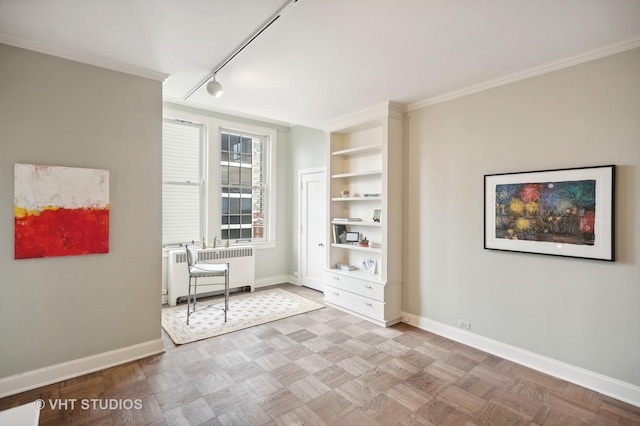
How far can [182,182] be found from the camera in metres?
4.96

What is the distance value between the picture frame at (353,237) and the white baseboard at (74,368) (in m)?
2.68

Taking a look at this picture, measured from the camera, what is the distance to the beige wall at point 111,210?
8.25 ft

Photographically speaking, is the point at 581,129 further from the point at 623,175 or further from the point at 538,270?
the point at 538,270

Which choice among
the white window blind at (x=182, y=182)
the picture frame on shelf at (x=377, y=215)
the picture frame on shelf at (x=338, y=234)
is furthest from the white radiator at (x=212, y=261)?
the picture frame on shelf at (x=377, y=215)

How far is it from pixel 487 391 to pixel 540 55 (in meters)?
2.86

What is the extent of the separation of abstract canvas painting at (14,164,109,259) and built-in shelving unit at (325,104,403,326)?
2.88 metres

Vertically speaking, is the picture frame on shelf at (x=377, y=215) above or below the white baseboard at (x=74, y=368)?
above

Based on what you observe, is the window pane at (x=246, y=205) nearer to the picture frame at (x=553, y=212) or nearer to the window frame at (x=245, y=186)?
the window frame at (x=245, y=186)

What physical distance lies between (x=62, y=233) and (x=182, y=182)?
2.37m

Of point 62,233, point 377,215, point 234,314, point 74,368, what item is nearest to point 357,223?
point 377,215

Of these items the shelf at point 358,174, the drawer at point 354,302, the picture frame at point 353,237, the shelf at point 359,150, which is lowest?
the drawer at point 354,302

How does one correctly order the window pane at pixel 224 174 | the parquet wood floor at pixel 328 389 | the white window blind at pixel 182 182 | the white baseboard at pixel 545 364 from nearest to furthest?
the parquet wood floor at pixel 328 389 → the white baseboard at pixel 545 364 → the white window blind at pixel 182 182 → the window pane at pixel 224 174

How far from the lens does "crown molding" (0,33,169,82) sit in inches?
98.2

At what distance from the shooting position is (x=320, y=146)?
5449 millimetres
